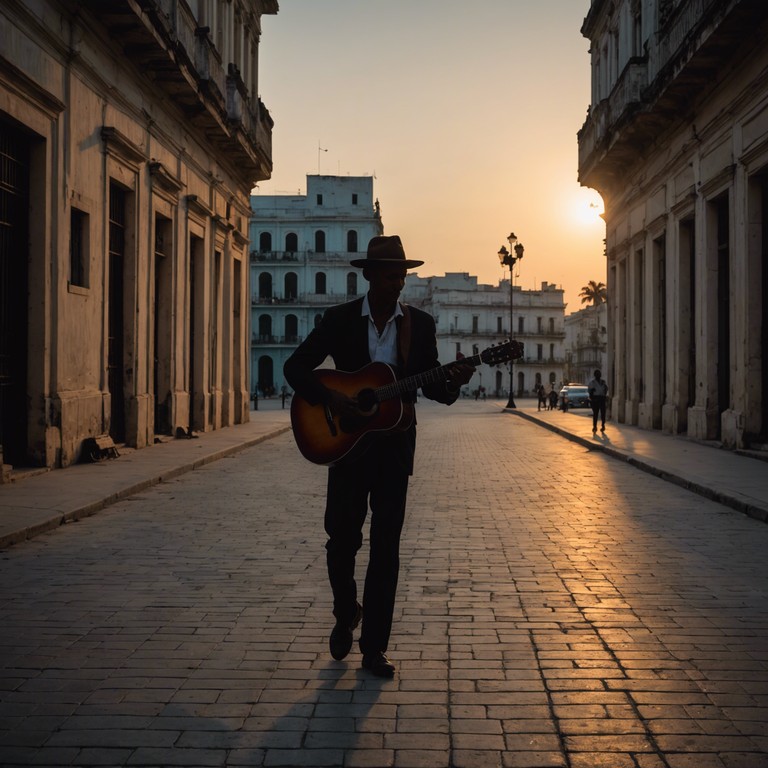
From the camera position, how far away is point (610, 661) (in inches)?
188

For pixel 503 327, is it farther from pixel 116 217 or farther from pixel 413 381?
pixel 413 381

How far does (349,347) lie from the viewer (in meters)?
4.82

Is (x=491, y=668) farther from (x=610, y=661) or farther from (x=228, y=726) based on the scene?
(x=228, y=726)

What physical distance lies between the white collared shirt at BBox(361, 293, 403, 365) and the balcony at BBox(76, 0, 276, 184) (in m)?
11.1

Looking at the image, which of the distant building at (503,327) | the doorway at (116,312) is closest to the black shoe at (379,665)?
the doorway at (116,312)

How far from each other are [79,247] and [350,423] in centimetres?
1143

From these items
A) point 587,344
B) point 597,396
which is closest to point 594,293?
point 587,344

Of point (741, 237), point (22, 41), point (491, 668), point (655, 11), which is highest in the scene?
point (655, 11)

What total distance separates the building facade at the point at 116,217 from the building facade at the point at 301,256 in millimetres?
49326

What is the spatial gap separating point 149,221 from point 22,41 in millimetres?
6204

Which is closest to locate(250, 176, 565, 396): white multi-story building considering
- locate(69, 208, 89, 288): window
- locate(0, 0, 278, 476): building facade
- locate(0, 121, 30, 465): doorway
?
locate(0, 0, 278, 476): building facade

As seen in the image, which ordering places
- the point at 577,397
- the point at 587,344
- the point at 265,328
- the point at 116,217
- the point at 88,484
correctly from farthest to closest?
the point at 587,344
the point at 265,328
the point at 577,397
the point at 116,217
the point at 88,484

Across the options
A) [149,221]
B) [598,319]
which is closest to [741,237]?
[149,221]

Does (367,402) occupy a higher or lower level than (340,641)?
higher
